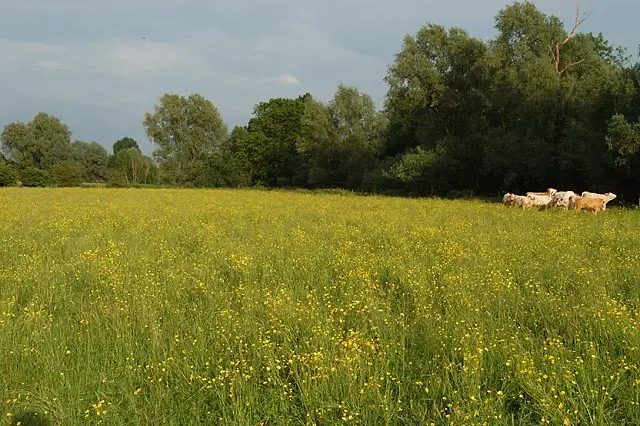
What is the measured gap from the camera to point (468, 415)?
3.66 meters

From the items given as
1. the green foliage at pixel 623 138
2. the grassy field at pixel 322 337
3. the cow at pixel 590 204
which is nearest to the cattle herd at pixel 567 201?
the cow at pixel 590 204

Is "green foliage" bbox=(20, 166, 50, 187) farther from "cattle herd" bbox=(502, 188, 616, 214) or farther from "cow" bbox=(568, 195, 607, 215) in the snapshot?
"cow" bbox=(568, 195, 607, 215)

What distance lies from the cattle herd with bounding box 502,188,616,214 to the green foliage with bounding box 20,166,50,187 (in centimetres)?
7865

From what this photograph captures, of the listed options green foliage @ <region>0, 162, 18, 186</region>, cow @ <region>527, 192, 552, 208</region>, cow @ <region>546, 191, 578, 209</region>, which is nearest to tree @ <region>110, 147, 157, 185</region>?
green foliage @ <region>0, 162, 18, 186</region>

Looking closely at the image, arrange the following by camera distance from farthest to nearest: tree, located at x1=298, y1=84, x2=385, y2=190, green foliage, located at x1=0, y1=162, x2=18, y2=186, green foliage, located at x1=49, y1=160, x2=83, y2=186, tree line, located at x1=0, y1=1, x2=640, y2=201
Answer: green foliage, located at x1=49, y1=160, x2=83, y2=186, green foliage, located at x1=0, y1=162, x2=18, y2=186, tree, located at x1=298, y1=84, x2=385, y2=190, tree line, located at x1=0, y1=1, x2=640, y2=201

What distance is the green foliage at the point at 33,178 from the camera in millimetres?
77812

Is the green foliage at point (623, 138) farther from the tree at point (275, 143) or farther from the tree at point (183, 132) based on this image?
the tree at point (183, 132)

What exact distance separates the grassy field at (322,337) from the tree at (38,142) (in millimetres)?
106661

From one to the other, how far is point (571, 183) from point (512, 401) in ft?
124

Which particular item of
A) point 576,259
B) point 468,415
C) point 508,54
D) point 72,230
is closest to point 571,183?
point 508,54

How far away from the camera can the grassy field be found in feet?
13.6

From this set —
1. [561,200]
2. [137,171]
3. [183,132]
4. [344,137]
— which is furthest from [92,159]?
[561,200]

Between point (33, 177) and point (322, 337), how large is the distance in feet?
292

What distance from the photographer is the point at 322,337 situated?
5.32 metres
